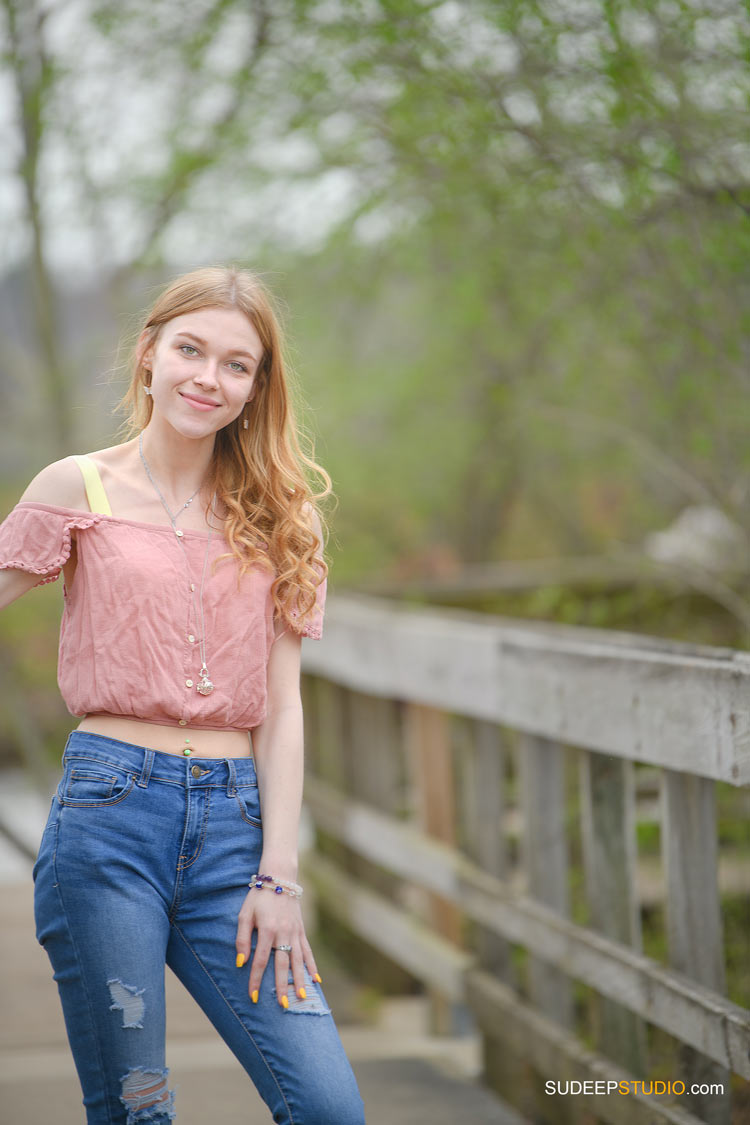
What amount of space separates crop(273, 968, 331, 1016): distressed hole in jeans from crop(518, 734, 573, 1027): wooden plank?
1175mm

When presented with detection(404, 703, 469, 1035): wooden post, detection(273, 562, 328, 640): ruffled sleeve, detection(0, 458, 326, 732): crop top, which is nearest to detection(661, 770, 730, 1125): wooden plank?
detection(273, 562, 328, 640): ruffled sleeve

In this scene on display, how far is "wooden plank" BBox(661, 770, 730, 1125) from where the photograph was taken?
2307 millimetres

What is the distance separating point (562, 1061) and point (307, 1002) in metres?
1.18

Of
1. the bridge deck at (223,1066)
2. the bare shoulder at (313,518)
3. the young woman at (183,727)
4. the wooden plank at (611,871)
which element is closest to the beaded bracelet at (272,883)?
the young woman at (183,727)

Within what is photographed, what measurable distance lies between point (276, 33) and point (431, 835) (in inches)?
146

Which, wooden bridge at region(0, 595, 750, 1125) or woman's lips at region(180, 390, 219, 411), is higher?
woman's lips at region(180, 390, 219, 411)

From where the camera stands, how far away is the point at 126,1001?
5.94ft

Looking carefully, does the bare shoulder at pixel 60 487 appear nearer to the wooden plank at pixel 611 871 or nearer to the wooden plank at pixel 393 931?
the wooden plank at pixel 611 871

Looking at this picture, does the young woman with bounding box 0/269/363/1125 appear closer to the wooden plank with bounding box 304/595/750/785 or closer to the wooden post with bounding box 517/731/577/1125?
the wooden plank with bounding box 304/595/750/785

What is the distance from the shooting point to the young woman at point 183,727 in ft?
5.98

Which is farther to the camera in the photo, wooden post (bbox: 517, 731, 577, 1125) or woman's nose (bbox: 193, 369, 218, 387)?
wooden post (bbox: 517, 731, 577, 1125)

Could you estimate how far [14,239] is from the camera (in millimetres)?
6488

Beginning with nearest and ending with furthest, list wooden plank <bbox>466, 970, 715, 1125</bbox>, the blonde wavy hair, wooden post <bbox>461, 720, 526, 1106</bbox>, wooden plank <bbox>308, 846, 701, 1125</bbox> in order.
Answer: the blonde wavy hair < wooden plank <bbox>466, 970, 715, 1125</bbox> < wooden plank <bbox>308, 846, 701, 1125</bbox> < wooden post <bbox>461, 720, 526, 1106</bbox>

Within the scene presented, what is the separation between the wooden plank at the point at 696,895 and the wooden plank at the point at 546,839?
62 cm
